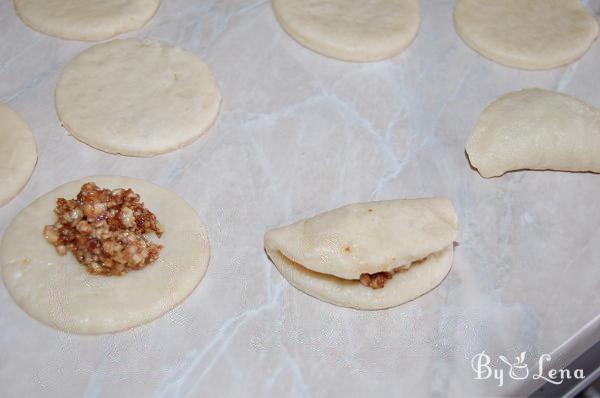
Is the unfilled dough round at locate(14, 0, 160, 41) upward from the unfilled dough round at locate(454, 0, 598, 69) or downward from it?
downward

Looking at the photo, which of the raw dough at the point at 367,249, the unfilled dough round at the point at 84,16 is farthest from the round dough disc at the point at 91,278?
the unfilled dough round at the point at 84,16

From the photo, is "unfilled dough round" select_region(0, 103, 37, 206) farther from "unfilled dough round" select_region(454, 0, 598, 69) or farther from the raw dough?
"unfilled dough round" select_region(454, 0, 598, 69)

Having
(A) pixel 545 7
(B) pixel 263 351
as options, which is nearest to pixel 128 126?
(B) pixel 263 351

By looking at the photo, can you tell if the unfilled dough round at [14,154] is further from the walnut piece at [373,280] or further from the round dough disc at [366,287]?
the walnut piece at [373,280]

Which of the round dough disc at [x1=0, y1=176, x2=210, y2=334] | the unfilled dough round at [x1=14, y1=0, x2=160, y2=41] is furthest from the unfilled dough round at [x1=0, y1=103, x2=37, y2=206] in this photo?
the unfilled dough round at [x1=14, y1=0, x2=160, y2=41]

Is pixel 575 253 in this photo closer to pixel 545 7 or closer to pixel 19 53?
pixel 545 7
